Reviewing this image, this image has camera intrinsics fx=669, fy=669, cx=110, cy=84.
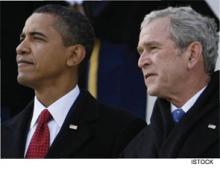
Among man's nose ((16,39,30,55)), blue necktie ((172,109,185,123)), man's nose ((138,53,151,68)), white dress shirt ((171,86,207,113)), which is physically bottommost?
blue necktie ((172,109,185,123))

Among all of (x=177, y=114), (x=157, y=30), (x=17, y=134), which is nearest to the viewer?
(x=177, y=114)

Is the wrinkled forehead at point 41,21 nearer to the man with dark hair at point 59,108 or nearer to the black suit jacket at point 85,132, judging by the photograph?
the man with dark hair at point 59,108

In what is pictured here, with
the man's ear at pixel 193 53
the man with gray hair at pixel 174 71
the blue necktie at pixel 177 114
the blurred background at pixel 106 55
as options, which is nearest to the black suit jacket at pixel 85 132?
the man with gray hair at pixel 174 71

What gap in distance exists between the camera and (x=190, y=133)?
8.73 ft

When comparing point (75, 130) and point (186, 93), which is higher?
point (186, 93)

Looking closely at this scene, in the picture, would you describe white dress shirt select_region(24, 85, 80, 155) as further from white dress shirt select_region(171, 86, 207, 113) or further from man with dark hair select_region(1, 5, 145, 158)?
white dress shirt select_region(171, 86, 207, 113)

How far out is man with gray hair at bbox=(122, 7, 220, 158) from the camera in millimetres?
2730

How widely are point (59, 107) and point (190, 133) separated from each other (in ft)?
2.25

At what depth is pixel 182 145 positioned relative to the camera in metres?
2.65

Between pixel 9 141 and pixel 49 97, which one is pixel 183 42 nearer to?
pixel 49 97

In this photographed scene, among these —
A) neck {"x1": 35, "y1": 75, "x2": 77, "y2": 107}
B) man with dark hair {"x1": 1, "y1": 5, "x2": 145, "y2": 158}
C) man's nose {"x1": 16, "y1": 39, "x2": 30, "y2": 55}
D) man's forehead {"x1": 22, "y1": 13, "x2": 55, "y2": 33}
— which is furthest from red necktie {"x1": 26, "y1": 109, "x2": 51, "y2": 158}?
man's forehead {"x1": 22, "y1": 13, "x2": 55, "y2": 33}

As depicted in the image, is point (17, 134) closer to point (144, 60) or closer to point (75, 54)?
point (75, 54)

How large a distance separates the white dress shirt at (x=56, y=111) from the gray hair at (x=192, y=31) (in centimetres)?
52

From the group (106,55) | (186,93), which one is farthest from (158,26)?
(106,55)
